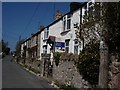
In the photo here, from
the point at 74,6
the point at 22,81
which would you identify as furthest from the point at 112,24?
the point at 74,6

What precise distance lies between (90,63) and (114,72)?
79.0 inches

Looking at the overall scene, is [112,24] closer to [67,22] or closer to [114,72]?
[114,72]

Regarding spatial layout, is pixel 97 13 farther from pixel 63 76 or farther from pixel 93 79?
pixel 63 76

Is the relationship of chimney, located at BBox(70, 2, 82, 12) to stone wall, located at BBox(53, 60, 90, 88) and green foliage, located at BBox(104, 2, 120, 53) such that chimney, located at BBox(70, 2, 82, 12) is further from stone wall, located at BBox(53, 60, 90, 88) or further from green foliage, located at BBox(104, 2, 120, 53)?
green foliage, located at BBox(104, 2, 120, 53)

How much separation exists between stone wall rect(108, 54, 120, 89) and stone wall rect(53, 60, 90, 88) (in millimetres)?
2408

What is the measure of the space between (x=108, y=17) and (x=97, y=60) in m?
2.15

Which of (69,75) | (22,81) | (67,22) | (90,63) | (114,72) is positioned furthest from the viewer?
(67,22)

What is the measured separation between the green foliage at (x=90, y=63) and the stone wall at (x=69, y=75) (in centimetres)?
63

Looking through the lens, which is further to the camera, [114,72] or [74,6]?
[74,6]

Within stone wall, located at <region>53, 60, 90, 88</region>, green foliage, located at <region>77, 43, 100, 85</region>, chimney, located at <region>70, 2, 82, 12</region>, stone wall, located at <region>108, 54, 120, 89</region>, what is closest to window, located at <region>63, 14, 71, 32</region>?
chimney, located at <region>70, 2, 82, 12</region>

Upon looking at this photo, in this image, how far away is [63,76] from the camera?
1952 centimetres

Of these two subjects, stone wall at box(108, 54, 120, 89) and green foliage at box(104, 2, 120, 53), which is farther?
green foliage at box(104, 2, 120, 53)

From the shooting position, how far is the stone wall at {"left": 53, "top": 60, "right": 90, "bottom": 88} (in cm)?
1517

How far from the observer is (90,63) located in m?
13.1
